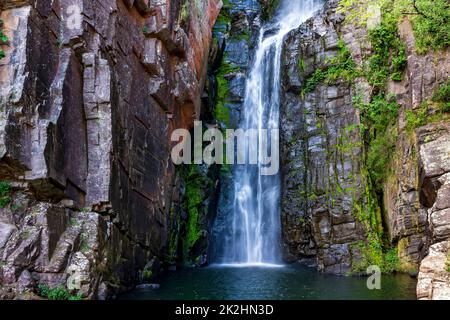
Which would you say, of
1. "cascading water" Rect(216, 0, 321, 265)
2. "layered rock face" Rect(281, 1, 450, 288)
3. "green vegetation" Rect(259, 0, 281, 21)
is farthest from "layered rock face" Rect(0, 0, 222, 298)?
"green vegetation" Rect(259, 0, 281, 21)

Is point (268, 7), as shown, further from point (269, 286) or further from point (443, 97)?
point (269, 286)

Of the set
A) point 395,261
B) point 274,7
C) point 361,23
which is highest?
point 274,7

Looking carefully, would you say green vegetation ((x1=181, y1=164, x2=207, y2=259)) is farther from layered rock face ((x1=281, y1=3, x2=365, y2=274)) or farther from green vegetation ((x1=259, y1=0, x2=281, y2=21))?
green vegetation ((x1=259, y1=0, x2=281, y2=21))

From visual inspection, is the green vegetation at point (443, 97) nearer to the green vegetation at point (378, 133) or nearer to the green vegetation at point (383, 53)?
the green vegetation at point (378, 133)

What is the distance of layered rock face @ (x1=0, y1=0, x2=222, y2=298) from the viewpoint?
459 inches

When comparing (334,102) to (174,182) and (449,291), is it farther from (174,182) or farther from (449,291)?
(449,291)

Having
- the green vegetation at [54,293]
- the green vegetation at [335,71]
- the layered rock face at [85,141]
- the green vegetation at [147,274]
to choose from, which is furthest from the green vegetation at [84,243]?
the green vegetation at [335,71]

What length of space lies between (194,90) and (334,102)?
270 inches

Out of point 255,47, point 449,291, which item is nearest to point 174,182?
point 255,47

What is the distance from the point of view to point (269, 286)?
53.3 ft

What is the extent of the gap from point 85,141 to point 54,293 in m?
4.68

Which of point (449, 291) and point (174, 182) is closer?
point (449, 291)

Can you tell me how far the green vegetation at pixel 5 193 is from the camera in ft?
37.9

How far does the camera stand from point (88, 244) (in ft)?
41.4
